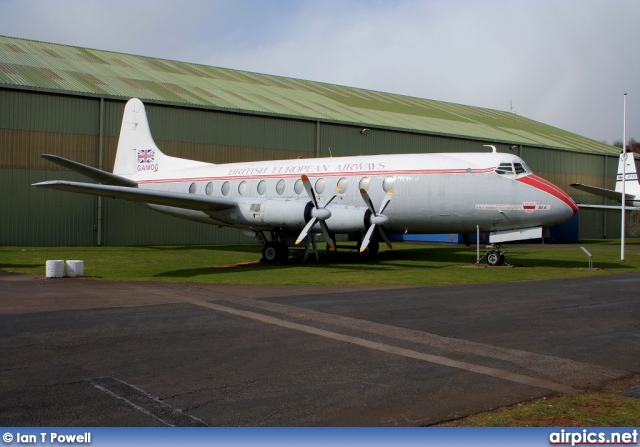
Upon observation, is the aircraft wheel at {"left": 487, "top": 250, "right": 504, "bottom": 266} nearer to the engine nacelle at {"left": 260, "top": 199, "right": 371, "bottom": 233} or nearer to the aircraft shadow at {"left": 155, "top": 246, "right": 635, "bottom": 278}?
the aircraft shadow at {"left": 155, "top": 246, "right": 635, "bottom": 278}

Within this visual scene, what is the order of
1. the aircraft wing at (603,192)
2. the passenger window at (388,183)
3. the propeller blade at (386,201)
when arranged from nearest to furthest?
the propeller blade at (386,201) < the passenger window at (388,183) < the aircraft wing at (603,192)

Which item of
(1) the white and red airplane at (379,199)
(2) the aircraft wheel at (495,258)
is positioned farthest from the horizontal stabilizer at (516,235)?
(2) the aircraft wheel at (495,258)

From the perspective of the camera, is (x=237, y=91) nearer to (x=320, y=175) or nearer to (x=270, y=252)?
(x=320, y=175)

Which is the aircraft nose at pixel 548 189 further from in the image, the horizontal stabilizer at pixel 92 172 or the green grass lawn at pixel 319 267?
the horizontal stabilizer at pixel 92 172

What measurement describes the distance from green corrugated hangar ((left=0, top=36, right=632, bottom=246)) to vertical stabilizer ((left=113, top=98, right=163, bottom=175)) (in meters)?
3.00

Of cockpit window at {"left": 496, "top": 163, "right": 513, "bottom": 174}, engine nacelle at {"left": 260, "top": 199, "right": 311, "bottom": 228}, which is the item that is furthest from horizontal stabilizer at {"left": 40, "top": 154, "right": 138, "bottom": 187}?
cockpit window at {"left": 496, "top": 163, "right": 513, "bottom": 174}

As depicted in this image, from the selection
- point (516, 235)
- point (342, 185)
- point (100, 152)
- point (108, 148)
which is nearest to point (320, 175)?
point (342, 185)

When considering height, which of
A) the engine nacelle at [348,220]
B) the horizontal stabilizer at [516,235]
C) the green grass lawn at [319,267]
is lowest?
the green grass lawn at [319,267]

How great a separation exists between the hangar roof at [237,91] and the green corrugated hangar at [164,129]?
13 centimetres

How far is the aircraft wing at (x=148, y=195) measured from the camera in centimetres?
1986

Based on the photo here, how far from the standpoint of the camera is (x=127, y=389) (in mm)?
→ 6793

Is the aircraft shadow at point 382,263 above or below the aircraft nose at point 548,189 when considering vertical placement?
below

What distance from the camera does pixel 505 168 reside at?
2161cm

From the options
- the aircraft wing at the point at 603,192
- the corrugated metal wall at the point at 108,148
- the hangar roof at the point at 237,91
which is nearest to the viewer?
the corrugated metal wall at the point at 108,148
